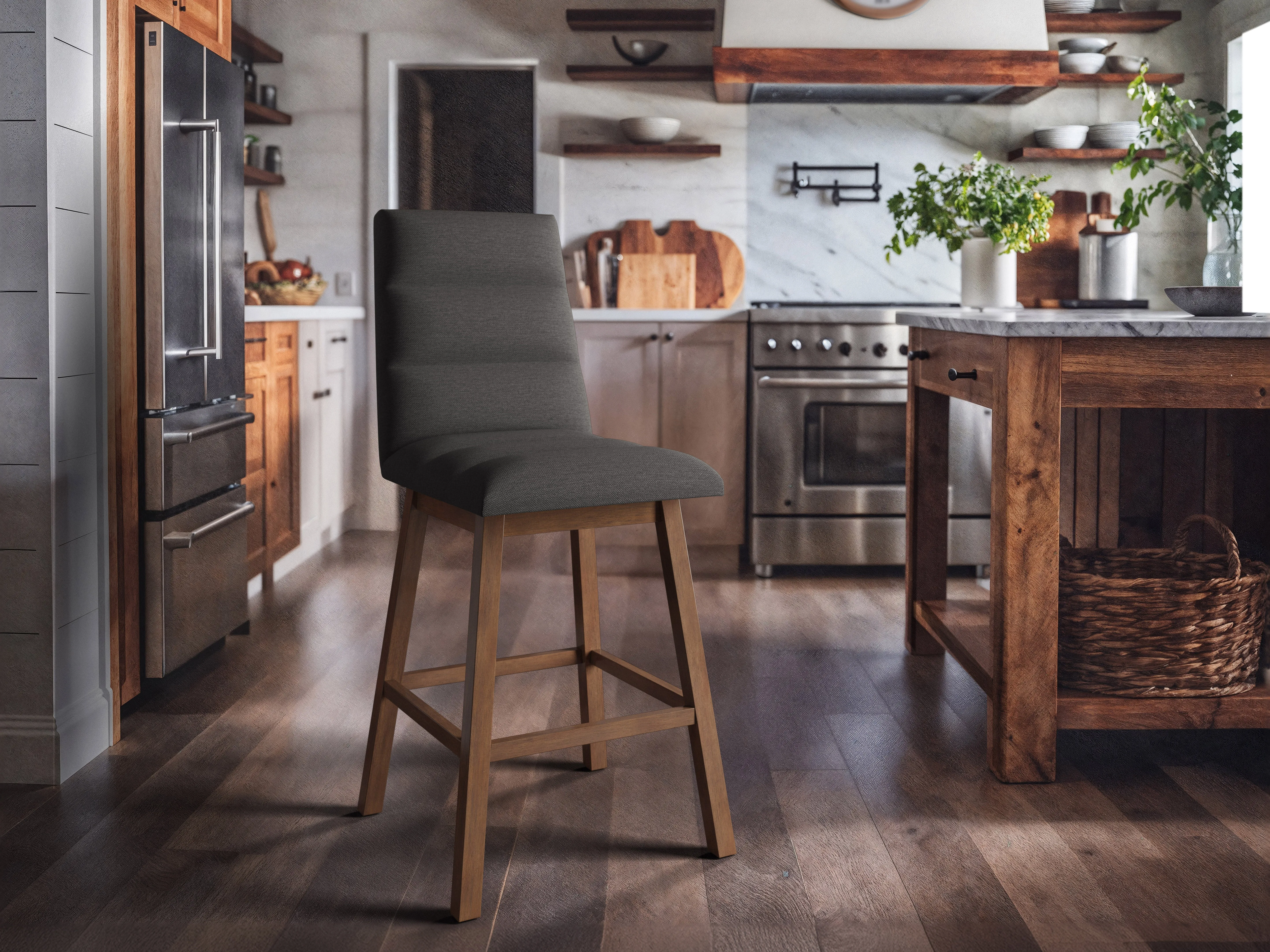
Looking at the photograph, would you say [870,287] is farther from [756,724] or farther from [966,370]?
[756,724]

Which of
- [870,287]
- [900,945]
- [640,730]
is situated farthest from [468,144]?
[900,945]

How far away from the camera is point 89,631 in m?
2.11

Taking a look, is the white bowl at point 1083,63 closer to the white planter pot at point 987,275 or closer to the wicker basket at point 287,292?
the white planter pot at point 987,275

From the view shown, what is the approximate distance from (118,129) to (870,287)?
3.03 metres

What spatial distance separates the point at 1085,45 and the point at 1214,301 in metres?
2.45

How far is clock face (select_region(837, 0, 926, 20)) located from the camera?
151 inches

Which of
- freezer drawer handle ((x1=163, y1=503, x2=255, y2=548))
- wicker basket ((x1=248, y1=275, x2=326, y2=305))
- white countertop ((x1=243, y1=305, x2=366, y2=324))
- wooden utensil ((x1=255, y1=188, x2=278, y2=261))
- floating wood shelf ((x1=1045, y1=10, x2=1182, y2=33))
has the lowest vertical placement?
freezer drawer handle ((x1=163, y1=503, x2=255, y2=548))

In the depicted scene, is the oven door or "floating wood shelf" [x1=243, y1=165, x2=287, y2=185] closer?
the oven door

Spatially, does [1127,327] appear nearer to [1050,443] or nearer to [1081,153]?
[1050,443]

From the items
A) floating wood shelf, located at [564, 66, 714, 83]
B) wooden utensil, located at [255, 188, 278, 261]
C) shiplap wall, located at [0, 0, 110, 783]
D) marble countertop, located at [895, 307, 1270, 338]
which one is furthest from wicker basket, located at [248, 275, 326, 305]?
marble countertop, located at [895, 307, 1270, 338]

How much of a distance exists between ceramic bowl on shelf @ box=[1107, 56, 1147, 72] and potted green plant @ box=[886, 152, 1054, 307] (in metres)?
1.34

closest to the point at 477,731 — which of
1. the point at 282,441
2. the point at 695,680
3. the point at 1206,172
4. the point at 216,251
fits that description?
the point at 695,680

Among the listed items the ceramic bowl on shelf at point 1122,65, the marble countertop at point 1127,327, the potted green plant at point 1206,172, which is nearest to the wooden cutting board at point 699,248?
the ceramic bowl on shelf at point 1122,65

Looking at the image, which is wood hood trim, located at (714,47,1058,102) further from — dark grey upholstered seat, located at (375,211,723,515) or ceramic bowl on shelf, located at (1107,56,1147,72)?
dark grey upholstered seat, located at (375,211,723,515)
